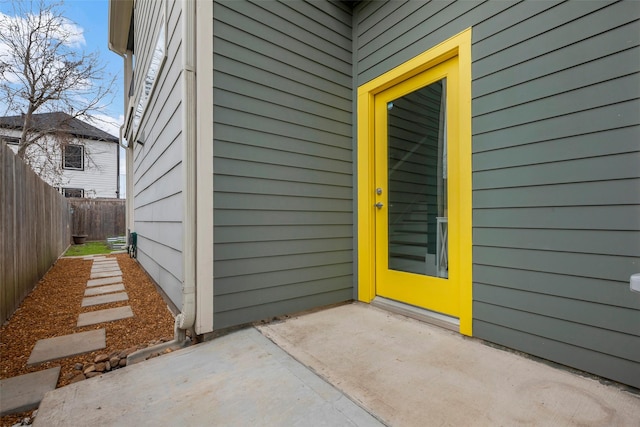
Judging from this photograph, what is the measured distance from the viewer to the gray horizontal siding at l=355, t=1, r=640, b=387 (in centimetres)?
146

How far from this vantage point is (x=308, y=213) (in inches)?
104

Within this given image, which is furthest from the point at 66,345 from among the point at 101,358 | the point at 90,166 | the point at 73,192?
the point at 73,192

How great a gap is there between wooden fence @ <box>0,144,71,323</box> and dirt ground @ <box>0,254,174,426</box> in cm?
13

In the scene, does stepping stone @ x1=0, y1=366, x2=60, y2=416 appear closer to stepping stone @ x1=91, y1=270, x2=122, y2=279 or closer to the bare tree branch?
stepping stone @ x1=91, y1=270, x2=122, y2=279

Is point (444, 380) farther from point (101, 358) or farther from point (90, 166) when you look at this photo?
point (90, 166)

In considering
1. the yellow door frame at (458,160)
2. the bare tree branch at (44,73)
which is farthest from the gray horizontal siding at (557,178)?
the bare tree branch at (44,73)

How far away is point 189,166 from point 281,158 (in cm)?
74

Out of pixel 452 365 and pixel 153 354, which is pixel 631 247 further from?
pixel 153 354

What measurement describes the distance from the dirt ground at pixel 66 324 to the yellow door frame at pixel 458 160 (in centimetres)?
178

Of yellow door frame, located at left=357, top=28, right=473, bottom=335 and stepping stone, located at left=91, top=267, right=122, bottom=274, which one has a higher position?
yellow door frame, located at left=357, top=28, right=473, bottom=335

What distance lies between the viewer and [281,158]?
2.47m

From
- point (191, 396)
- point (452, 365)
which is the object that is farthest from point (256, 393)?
point (452, 365)

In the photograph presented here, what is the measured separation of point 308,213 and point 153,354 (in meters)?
1.52

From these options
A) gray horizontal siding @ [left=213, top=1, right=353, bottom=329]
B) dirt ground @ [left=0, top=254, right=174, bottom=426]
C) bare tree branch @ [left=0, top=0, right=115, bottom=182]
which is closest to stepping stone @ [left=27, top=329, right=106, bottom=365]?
dirt ground @ [left=0, top=254, right=174, bottom=426]
